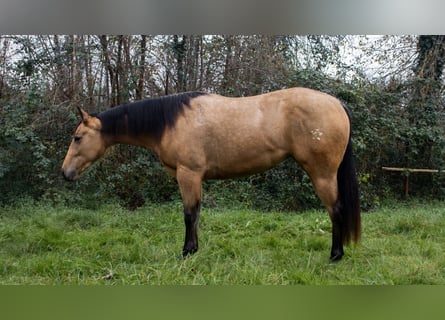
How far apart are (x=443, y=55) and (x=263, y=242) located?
8361mm

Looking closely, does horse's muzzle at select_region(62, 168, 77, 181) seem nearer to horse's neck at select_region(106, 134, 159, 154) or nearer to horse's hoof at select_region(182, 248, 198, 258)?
horse's neck at select_region(106, 134, 159, 154)

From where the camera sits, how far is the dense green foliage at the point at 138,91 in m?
7.26

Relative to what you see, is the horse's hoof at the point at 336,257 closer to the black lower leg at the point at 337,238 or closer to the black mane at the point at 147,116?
the black lower leg at the point at 337,238

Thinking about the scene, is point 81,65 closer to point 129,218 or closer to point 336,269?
point 129,218

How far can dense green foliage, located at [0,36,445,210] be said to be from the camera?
286 inches

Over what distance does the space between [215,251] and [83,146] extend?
6.05ft

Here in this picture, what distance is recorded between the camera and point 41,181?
24.2ft

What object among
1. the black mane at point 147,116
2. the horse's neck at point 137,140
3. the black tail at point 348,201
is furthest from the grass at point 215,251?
the black mane at point 147,116

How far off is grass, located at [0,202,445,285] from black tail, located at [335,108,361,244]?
214mm

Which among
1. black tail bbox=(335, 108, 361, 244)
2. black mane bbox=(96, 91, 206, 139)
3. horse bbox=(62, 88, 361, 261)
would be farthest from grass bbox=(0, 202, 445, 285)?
black mane bbox=(96, 91, 206, 139)

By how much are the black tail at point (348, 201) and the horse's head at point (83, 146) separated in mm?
2648

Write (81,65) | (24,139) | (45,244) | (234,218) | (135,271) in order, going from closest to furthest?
(135,271) → (45,244) → (234,218) → (24,139) → (81,65)

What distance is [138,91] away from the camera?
7891 mm

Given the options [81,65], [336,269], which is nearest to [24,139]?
[81,65]
